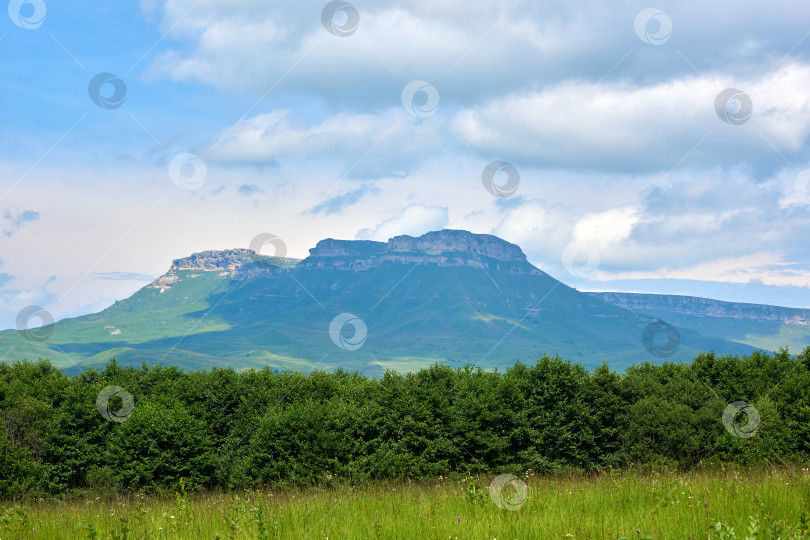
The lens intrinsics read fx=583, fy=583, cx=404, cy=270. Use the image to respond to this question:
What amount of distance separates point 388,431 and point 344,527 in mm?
26669

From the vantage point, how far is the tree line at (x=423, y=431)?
3431 cm

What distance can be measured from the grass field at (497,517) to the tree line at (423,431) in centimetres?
1970

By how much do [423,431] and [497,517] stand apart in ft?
85.5

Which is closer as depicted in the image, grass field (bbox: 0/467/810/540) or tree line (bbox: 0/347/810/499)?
grass field (bbox: 0/467/810/540)

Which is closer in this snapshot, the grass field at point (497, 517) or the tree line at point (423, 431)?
the grass field at point (497, 517)

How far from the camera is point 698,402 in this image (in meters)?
38.0

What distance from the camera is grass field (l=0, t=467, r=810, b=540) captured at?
983cm

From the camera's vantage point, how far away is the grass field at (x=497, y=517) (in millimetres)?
9828

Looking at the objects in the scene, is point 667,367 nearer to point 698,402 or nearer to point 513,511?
point 698,402

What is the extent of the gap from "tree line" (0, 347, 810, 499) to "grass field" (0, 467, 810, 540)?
19695mm

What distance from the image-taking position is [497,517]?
35.6 feet

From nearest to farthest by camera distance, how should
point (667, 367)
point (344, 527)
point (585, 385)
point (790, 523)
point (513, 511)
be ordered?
point (790, 523) → point (344, 527) → point (513, 511) → point (585, 385) → point (667, 367)

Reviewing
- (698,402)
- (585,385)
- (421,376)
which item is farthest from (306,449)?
(698,402)

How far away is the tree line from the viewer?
34.3 meters
